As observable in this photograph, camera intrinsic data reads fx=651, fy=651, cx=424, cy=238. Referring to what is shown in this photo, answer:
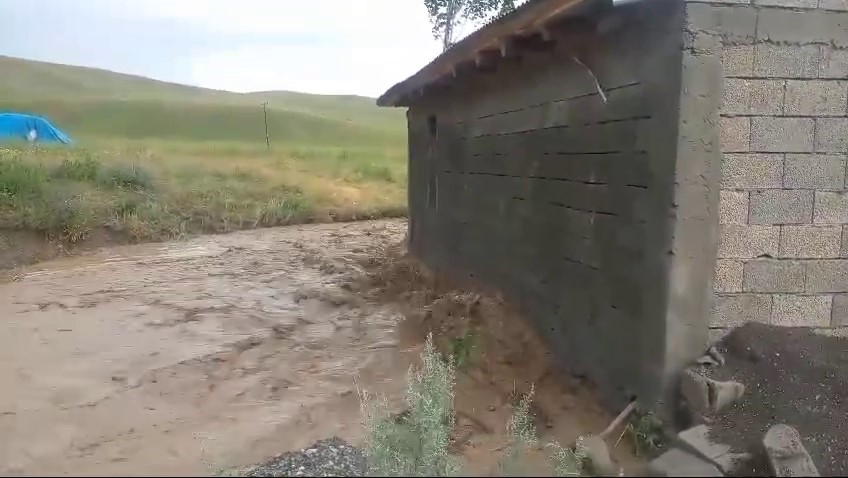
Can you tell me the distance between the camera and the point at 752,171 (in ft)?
14.4

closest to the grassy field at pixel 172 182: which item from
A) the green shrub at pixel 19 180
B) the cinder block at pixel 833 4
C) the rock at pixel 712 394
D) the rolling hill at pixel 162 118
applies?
the green shrub at pixel 19 180

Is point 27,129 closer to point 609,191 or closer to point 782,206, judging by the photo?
point 609,191

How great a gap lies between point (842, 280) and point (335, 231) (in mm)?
12983

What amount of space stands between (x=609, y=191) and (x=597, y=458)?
8.42 feet

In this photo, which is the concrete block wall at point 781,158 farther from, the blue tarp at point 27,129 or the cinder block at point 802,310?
the blue tarp at point 27,129

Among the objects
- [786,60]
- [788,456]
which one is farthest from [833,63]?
[788,456]

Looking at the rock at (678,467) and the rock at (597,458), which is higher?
the rock at (678,467)

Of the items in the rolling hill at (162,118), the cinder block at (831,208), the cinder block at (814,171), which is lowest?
the cinder block at (831,208)

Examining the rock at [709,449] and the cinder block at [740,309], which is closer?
the rock at [709,449]

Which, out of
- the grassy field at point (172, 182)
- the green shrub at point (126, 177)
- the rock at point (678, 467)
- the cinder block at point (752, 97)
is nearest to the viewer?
the rock at point (678, 467)

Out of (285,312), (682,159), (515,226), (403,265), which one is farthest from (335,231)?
(682,159)

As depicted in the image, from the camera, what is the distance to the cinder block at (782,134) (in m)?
4.36

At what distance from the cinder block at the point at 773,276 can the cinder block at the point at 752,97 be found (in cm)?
102

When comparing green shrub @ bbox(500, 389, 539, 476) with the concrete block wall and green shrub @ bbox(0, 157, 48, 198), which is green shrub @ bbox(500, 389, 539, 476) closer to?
the concrete block wall
